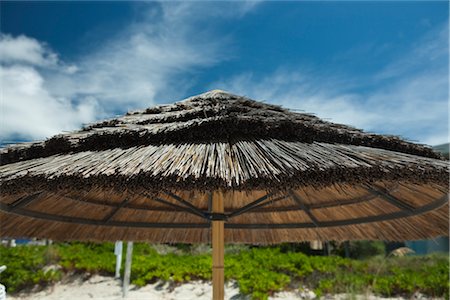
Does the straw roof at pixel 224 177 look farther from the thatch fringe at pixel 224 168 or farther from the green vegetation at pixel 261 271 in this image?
the green vegetation at pixel 261 271

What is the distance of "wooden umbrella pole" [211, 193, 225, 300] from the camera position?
2771mm

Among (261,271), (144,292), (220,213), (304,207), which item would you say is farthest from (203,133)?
(144,292)

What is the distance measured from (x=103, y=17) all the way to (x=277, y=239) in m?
3.71

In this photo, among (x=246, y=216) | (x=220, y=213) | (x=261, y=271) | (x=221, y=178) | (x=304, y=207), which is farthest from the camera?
(x=261, y=271)

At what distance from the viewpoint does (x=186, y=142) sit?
2.31m

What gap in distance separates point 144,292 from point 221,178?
610 cm

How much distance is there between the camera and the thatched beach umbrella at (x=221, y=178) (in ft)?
6.12

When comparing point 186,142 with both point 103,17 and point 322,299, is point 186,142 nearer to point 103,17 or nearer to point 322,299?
point 103,17

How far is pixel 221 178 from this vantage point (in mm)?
1764

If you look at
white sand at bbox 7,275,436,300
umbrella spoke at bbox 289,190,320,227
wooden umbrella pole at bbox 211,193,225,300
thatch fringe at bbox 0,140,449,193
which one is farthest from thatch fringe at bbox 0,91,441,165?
white sand at bbox 7,275,436,300

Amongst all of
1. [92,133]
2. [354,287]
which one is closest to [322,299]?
[354,287]

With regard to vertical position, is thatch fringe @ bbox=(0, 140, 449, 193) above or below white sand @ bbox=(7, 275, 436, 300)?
above

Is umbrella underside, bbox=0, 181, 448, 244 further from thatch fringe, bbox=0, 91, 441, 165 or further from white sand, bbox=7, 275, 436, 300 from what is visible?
white sand, bbox=7, 275, 436, 300

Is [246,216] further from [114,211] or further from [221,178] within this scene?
[221,178]
